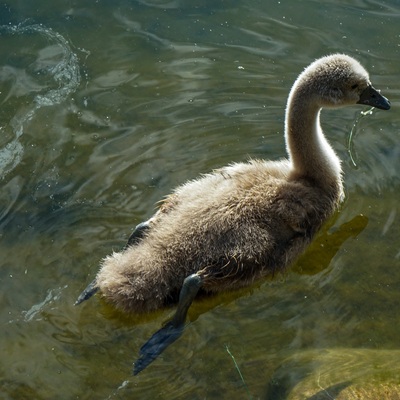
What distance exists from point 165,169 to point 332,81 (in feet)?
4.51

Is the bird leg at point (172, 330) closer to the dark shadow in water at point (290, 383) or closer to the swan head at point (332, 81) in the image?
the dark shadow in water at point (290, 383)

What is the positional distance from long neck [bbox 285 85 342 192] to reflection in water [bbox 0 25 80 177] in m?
2.07

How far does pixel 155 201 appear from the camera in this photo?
18.8ft

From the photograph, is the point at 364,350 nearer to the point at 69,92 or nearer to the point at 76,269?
the point at 76,269

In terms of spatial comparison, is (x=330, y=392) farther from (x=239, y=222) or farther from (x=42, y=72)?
(x=42, y=72)

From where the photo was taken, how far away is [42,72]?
23.2 ft

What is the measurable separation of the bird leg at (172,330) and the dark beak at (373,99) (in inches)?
73.1

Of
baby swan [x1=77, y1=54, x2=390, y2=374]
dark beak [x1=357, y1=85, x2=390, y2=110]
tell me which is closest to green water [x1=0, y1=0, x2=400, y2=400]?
baby swan [x1=77, y1=54, x2=390, y2=374]

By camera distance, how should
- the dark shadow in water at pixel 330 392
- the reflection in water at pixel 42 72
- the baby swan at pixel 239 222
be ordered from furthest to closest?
the reflection in water at pixel 42 72
the baby swan at pixel 239 222
the dark shadow in water at pixel 330 392

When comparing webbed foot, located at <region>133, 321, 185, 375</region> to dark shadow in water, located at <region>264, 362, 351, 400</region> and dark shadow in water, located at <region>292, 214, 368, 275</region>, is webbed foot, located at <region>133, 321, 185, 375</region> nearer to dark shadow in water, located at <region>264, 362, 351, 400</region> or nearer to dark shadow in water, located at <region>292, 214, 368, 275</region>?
dark shadow in water, located at <region>264, 362, 351, 400</region>

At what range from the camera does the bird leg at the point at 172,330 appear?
462 centimetres

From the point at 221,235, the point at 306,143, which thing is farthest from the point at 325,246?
the point at 221,235

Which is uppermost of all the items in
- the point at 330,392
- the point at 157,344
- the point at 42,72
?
the point at 42,72

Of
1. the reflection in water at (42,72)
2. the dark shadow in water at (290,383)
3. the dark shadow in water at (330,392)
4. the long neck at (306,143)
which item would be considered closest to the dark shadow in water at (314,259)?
the long neck at (306,143)
